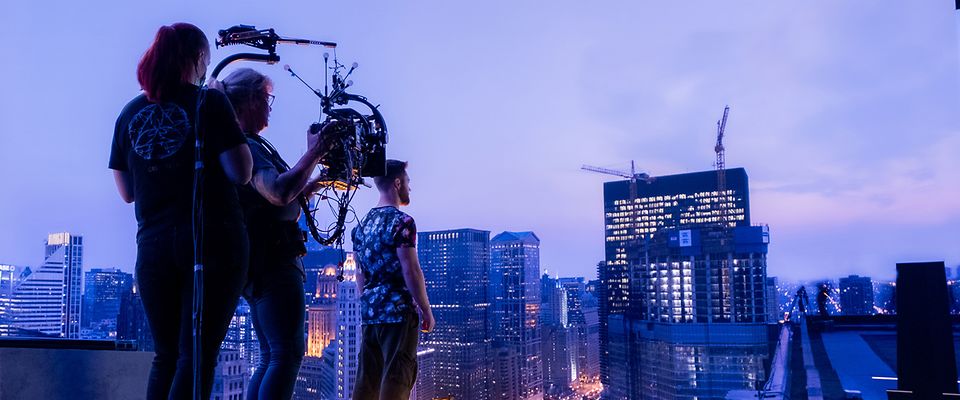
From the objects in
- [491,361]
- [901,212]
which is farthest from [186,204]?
[901,212]

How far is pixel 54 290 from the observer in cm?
477

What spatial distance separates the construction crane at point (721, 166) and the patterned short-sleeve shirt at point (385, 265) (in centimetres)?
1656

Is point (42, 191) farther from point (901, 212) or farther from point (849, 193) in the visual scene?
point (849, 193)

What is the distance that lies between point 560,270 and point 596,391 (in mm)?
7616

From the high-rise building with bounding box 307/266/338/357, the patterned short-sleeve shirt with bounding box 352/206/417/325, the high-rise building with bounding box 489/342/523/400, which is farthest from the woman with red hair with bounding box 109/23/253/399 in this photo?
the high-rise building with bounding box 489/342/523/400

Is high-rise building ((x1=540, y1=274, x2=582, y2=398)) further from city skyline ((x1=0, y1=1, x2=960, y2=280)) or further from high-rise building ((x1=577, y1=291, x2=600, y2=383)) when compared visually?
city skyline ((x1=0, y1=1, x2=960, y2=280))

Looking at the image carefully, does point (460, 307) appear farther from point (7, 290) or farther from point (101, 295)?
point (7, 290)

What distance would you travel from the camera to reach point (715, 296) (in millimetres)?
15945

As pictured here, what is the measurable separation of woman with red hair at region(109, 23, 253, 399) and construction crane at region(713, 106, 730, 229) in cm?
1745

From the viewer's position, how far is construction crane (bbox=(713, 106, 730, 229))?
56.8 feet

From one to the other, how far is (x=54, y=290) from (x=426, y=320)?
4.17m

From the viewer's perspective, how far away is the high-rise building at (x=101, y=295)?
12.8 feet

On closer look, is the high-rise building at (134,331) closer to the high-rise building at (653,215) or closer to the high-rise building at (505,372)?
the high-rise building at (505,372)

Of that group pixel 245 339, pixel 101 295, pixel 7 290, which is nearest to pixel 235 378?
pixel 245 339
